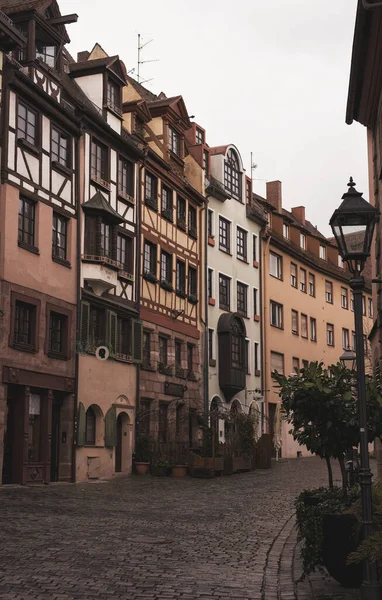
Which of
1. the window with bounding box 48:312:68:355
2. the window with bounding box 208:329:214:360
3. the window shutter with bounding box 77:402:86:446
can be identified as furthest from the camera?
the window with bounding box 208:329:214:360

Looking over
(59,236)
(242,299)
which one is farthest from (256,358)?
(59,236)

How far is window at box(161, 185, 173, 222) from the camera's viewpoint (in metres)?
33.5

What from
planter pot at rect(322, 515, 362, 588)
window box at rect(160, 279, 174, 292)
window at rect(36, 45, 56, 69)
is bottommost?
planter pot at rect(322, 515, 362, 588)

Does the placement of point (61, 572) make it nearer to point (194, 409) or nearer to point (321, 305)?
point (194, 409)

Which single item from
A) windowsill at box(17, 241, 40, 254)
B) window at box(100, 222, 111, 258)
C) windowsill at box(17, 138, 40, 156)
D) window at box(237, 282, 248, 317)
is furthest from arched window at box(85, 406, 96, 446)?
window at box(237, 282, 248, 317)

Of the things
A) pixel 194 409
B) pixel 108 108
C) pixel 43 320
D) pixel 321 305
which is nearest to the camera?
pixel 43 320

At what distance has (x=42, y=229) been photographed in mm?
24625

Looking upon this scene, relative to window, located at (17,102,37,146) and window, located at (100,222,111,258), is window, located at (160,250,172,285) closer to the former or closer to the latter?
window, located at (100,222,111,258)

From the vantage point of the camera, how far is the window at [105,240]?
28062mm

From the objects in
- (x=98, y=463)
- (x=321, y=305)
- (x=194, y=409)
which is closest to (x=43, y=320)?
(x=98, y=463)

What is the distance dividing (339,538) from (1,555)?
14.3 feet

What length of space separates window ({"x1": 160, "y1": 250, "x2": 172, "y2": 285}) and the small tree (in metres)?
23.5

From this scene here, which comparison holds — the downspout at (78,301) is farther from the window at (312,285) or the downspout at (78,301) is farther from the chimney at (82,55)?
the window at (312,285)

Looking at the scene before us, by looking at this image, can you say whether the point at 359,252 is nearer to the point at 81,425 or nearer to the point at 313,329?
the point at 81,425
